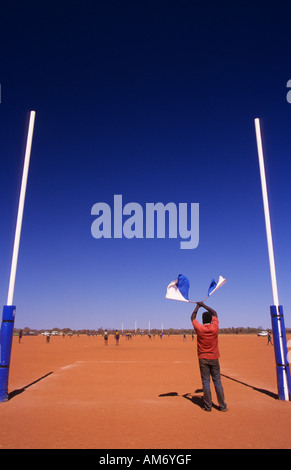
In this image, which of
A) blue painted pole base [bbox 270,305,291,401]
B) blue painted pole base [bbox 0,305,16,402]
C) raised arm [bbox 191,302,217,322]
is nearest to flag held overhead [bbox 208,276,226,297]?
raised arm [bbox 191,302,217,322]

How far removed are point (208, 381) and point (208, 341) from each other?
0.84 metres

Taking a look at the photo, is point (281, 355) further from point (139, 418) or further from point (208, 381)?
point (139, 418)

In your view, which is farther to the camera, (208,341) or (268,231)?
(268,231)

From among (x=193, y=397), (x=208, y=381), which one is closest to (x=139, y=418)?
(x=208, y=381)

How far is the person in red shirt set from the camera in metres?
6.41

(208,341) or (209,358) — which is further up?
(208,341)

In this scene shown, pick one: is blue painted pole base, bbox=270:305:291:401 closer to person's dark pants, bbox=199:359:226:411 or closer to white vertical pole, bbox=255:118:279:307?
white vertical pole, bbox=255:118:279:307

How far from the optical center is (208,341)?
666 centimetres

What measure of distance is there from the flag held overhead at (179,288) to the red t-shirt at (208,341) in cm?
101

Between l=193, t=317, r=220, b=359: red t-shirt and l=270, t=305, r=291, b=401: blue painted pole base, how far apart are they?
2103 mm

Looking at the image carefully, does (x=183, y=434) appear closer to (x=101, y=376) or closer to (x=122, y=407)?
(x=122, y=407)

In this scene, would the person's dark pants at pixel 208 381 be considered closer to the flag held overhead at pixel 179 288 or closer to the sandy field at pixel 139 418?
the sandy field at pixel 139 418
